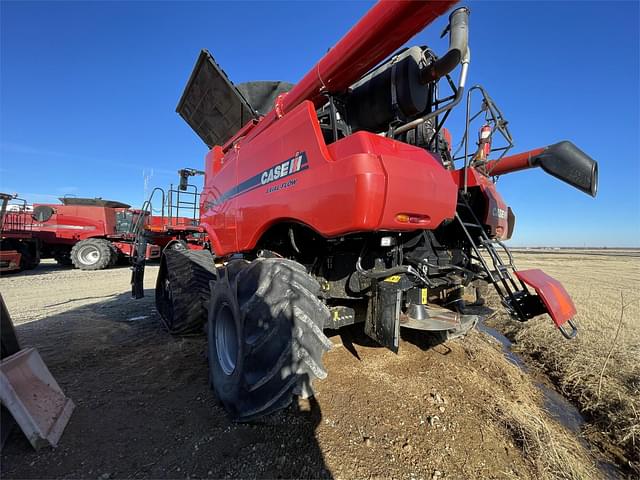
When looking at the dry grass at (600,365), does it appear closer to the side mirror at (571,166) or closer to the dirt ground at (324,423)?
the dirt ground at (324,423)

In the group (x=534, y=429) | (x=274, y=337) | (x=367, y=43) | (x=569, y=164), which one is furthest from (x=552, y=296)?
(x=367, y=43)

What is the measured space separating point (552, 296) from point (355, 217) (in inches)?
73.9

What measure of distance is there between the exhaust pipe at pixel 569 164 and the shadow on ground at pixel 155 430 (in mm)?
2807

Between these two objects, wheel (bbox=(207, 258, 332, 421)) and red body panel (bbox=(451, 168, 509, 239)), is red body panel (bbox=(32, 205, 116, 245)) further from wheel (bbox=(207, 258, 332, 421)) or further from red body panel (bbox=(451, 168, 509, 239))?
red body panel (bbox=(451, 168, 509, 239))

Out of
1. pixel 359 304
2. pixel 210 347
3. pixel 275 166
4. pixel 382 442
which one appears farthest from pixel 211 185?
pixel 382 442

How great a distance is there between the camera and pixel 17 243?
36.0 ft

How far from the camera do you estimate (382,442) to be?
1980mm

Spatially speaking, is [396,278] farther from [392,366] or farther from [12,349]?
[12,349]

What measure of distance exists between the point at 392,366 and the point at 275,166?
7.66ft

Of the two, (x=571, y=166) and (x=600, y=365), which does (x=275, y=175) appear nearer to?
(x=571, y=166)

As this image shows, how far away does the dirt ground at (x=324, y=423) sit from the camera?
176 cm

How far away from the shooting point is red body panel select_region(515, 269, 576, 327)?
2281 millimetres

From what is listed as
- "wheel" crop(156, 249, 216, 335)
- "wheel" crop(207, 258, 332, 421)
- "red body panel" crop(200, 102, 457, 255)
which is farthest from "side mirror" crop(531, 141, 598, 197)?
"wheel" crop(156, 249, 216, 335)

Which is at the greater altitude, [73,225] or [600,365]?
[73,225]
